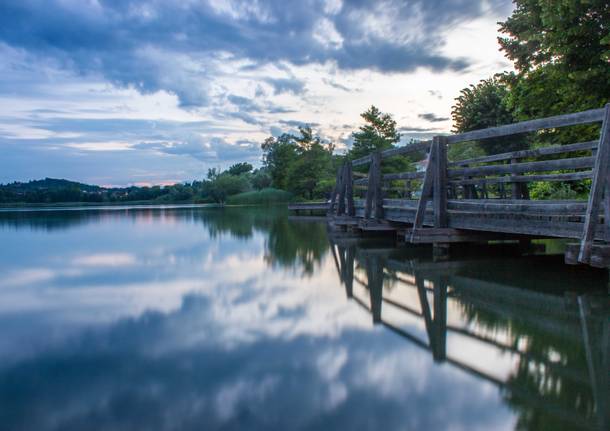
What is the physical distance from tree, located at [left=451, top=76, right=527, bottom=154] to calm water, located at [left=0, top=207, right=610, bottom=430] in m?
18.8

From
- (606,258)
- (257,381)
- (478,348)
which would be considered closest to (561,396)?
(478,348)

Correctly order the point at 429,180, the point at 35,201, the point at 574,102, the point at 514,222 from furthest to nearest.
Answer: the point at 35,201, the point at 574,102, the point at 429,180, the point at 514,222

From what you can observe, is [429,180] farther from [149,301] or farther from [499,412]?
[499,412]

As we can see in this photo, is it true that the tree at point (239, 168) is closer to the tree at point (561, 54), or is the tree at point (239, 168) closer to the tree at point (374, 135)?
the tree at point (374, 135)

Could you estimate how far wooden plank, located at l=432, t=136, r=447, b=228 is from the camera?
8.30 m

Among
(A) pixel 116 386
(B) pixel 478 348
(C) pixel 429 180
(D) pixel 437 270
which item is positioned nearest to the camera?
(A) pixel 116 386

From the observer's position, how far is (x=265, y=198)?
182 feet

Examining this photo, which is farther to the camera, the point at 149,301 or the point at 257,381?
the point at 149,301

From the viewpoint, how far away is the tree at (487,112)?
24484 millimetres

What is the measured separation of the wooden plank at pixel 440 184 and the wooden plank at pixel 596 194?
3.26m

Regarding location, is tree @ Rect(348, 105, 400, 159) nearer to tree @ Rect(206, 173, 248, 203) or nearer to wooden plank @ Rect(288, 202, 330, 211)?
wooden plank @ Rect(288, 202, 330, 211)

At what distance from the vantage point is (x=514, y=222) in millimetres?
6773

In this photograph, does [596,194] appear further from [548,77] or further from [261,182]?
[261,182]

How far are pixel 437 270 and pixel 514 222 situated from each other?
1.29 meters
